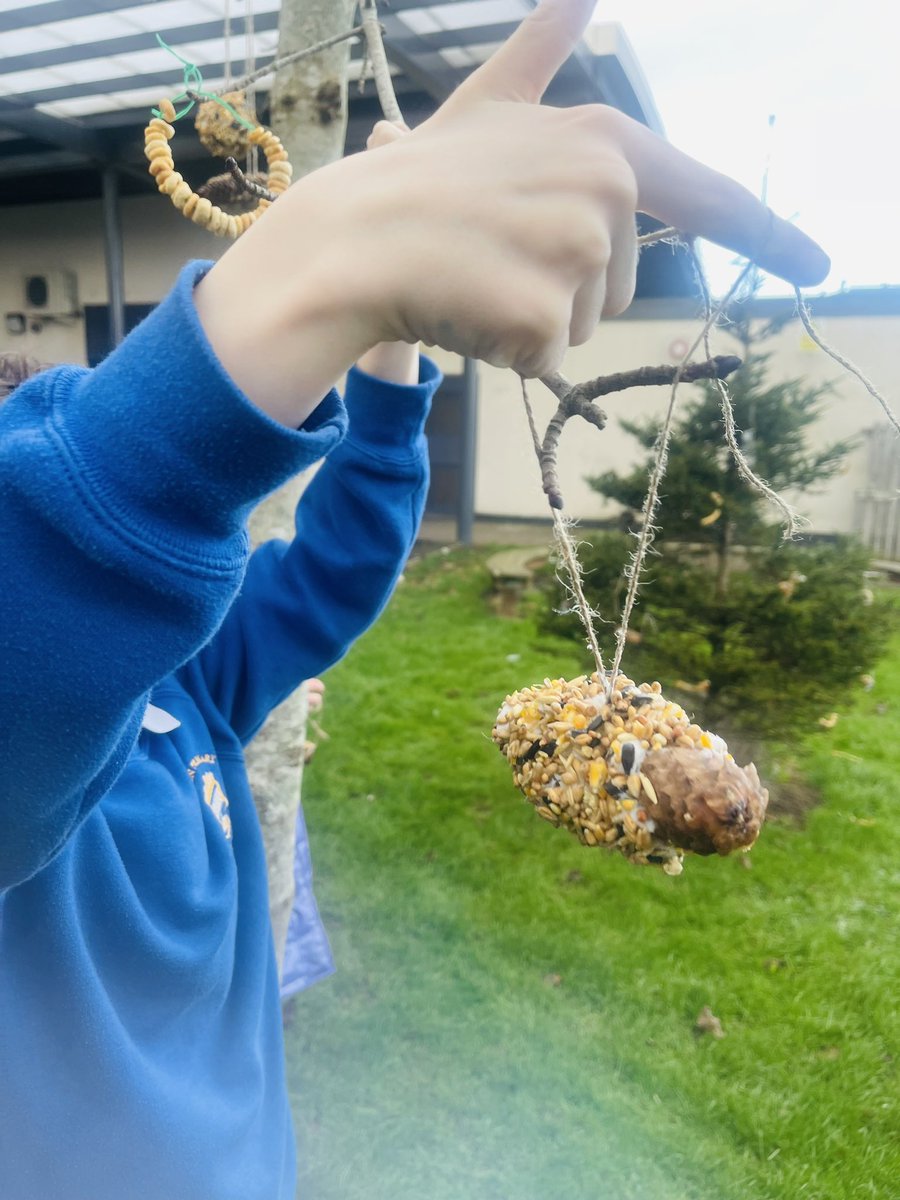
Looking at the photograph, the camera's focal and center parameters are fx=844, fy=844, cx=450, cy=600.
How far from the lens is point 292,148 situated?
1766 millimetres

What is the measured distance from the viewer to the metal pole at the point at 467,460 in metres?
8.12

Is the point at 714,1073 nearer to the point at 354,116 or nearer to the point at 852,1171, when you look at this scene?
the point at 852,1171

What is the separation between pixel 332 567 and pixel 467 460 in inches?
278

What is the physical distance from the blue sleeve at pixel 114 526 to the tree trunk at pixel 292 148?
1297 mm

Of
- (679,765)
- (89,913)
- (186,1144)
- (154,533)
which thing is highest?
(154,533)

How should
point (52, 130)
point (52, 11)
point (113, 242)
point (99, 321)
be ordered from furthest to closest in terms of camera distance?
point (99, 321) < point (113, 242) < point (52, 130) < point (52, 11)

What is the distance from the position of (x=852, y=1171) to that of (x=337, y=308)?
92.0 inches

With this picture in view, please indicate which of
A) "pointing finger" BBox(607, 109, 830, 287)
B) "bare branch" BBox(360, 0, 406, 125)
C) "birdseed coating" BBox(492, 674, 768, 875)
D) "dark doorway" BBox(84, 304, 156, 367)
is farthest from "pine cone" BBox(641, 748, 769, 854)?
"dark doorway" BBox(84, 304, 156, 367)

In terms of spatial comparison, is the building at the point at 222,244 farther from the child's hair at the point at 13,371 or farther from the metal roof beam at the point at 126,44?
the child's hair at the point at 13,371

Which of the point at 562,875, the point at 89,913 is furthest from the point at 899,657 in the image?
the point at 89,913

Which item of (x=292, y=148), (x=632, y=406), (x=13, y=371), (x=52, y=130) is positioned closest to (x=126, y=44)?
(x=52, y=130)

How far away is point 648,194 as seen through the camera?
0.55 meters

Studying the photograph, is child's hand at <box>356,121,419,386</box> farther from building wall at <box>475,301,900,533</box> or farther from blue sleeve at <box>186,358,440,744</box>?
building wall at <box>475,301,900,533</box>

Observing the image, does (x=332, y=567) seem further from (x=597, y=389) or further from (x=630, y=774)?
(x=597, y=389)
